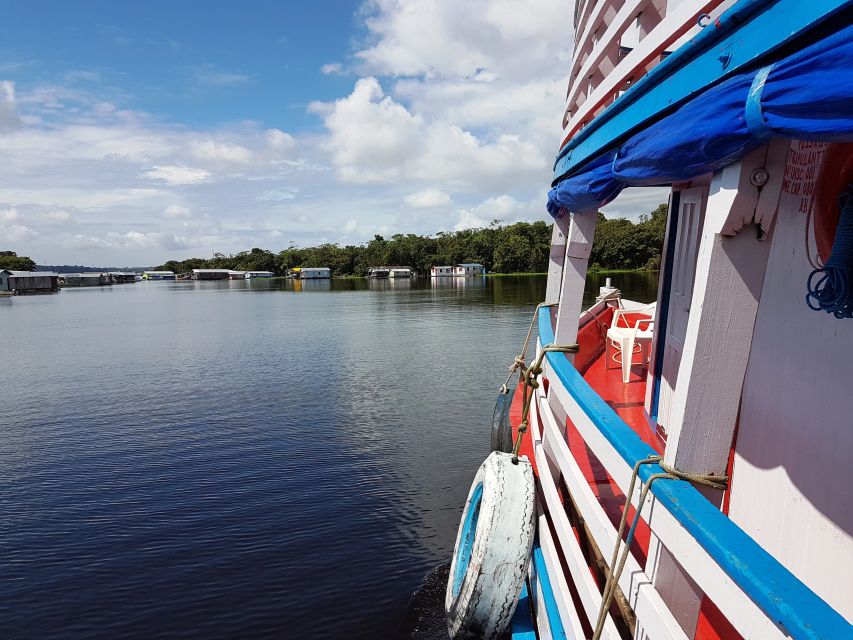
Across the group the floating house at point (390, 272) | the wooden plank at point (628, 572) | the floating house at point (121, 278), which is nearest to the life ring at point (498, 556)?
the wooden plank at point (628, 572)

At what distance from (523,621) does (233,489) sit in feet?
23.9

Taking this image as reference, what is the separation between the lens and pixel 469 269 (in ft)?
421

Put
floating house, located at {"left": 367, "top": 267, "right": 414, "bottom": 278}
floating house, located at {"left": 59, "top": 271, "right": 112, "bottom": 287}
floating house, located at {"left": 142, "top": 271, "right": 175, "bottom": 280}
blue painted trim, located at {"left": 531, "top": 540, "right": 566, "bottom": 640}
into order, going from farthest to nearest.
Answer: floating house, located at {"left": 142, "top": 271, "right": 175, "bottom": 280}, floating house, located at {"left": 367, "top": 267, "right": 414, "bottom": 278}, floating house, located at {"left": 59, "top": 271, "right": 112, "bottom": 287}, blue painted trim, located at {"left": 531, "top": 540, "right": 566, "bottom": 640}

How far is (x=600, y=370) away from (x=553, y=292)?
282cm

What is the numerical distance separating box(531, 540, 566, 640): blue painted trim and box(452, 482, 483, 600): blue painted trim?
62 centimetres

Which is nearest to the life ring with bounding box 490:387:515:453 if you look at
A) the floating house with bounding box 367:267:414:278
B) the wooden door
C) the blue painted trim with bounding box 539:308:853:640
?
the wooden door

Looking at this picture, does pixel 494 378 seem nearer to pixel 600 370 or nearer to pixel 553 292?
pixel 600 370

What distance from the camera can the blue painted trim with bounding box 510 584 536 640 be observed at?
4605 mm

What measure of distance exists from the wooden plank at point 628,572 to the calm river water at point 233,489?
4351mm

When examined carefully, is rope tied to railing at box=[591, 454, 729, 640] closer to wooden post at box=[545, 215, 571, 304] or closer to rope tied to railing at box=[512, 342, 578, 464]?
rope tied to railing at box=[512, 342, 578, 464]

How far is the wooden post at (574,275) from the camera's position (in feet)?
15.3

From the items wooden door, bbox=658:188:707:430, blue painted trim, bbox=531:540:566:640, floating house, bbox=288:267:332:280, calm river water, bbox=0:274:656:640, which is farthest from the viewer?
floating house, bbox=288:267:332:280

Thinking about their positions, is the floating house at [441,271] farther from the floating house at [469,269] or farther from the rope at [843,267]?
the rope at [843,267]

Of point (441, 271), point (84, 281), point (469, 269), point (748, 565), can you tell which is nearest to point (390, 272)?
point (441, 271)
